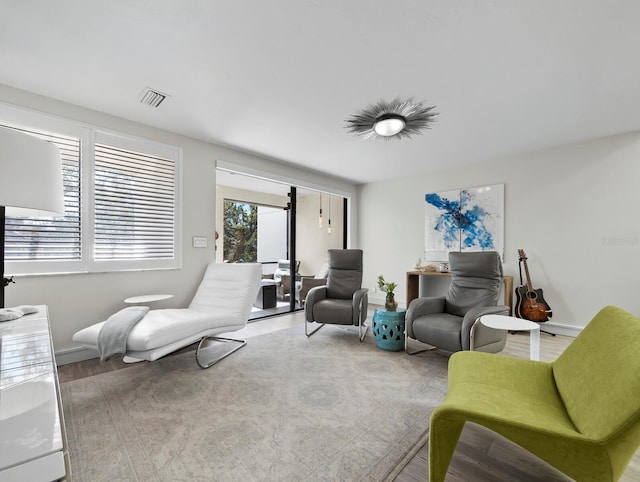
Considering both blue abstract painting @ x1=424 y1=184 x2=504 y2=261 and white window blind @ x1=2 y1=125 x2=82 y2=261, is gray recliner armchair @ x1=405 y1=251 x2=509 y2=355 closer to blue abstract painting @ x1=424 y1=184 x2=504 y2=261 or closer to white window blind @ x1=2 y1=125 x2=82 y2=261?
blue abstract painting @ x1=424 y1=184 x2=504 y2=261

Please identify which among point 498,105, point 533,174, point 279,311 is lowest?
point 279,311

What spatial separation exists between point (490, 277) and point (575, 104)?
1.75 m

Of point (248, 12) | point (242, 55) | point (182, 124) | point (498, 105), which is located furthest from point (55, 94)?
point (498, 105)

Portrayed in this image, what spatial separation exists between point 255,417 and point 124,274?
2148 millimetres

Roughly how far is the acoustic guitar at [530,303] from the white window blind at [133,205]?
4334mm

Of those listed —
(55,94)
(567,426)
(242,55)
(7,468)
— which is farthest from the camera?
(55,94)

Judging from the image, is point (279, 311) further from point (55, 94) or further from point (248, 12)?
point (248, 12)

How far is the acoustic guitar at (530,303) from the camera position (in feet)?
12.0

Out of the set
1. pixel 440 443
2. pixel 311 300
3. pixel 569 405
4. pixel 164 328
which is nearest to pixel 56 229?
pixel 164 328

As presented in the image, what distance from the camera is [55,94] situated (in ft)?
8.54

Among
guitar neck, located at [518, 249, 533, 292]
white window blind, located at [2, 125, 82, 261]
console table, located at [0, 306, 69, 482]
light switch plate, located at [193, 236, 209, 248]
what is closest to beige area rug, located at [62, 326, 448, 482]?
console table, located at [0, 306, 69, 482]

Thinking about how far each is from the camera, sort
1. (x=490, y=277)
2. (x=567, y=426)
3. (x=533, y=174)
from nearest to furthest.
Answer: (x=567, y=426) → (x=490, y=277) → (x=533, y=174)

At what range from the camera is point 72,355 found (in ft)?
9.17

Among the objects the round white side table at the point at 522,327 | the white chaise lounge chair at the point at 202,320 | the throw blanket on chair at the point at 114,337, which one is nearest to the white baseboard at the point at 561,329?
the round white side table at the point at 522,327
